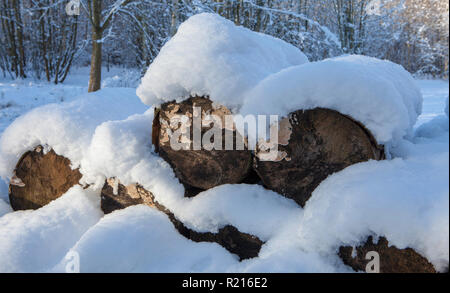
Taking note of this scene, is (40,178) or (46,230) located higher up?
(40,178)

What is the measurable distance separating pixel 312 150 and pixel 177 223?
736 mm

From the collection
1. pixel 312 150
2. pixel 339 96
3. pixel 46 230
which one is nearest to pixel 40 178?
pixel 46 230

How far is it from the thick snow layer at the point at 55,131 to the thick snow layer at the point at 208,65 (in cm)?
66

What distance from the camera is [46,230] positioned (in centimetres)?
164

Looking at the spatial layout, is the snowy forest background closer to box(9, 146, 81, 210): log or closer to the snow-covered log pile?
box(9, 146, 81, 210): log

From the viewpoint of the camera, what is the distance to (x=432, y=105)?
2854 millimetres

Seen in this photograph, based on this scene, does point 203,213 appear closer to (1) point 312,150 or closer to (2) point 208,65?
(1) point 312,150

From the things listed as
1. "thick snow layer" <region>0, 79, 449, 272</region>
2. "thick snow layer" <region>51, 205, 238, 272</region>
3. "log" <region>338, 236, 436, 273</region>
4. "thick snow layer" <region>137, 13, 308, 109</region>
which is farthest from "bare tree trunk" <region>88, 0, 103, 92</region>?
"log" <region>338, 236, 436, 273</region>

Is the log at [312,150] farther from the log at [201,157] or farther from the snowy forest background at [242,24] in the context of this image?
the snowy forest background at [242,24]

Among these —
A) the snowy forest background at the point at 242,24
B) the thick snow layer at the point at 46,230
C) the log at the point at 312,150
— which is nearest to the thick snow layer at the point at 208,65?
the log at the point at 312,150

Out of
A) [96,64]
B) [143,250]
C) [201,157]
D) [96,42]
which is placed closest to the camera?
[143,250]
